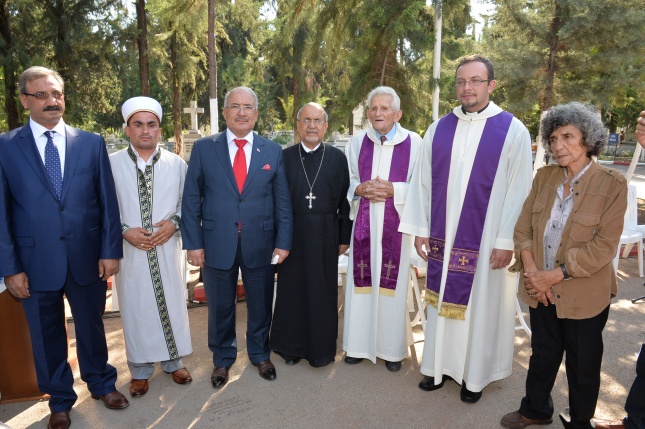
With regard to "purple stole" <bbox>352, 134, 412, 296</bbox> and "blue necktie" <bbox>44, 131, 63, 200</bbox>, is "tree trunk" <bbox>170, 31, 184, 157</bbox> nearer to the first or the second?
"purple stole" <bbox>352, 134, 412, 296</bbox>

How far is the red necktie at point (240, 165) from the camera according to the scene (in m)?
3.58

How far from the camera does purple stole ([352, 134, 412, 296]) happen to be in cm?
392

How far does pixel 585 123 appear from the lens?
8.68ft

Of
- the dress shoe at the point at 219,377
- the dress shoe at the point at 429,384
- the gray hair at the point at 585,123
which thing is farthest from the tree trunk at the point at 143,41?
the gray hair at the point at 585,123

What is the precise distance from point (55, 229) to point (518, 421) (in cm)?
323

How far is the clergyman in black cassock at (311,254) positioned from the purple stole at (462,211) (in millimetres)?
824

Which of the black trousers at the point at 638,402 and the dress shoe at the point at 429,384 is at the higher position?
the black trousers at the point at 638,402

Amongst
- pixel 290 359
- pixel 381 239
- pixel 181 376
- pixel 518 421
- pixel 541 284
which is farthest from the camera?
pixel 290 359

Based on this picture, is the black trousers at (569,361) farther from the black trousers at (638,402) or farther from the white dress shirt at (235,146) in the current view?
the white dress shirt at (235,146)

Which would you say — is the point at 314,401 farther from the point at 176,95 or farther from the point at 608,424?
the point at 176,95

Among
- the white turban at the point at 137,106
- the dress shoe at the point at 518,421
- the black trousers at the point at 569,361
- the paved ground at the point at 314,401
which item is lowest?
the paved ground at the point at 314,401

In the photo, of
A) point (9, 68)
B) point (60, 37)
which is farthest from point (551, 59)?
point (9, 68)

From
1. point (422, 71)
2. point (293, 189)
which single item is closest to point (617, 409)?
point (293, 189)

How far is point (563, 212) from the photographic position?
2.82m
